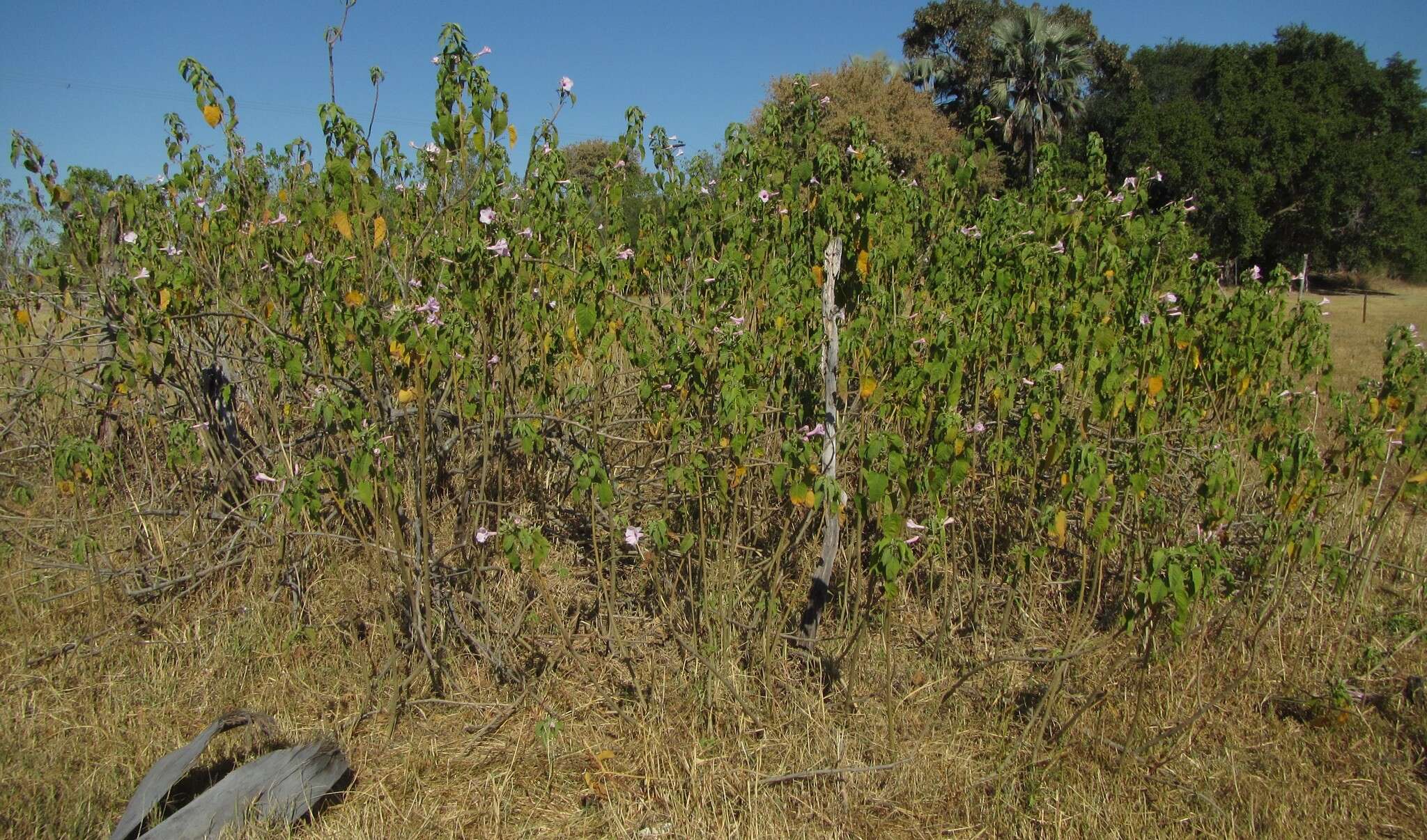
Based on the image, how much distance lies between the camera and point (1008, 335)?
3447 millimetres

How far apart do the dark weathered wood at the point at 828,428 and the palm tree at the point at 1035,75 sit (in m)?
23.4

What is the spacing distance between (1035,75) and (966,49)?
13.7 ft

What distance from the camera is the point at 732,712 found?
9.16 feet

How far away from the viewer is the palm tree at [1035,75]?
24.7m

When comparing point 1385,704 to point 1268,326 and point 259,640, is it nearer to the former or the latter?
point 1268,326

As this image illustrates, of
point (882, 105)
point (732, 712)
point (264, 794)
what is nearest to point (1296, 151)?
point (882, 105)

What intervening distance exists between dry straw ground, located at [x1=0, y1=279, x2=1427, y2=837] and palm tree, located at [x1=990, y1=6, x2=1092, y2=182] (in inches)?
923

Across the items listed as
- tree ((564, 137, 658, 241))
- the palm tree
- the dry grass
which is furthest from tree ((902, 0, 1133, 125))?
tree ((564, 137, 658, 241))

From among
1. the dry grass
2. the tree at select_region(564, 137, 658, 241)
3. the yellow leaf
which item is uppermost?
the tree at select_region(564, 137, 658, 241)

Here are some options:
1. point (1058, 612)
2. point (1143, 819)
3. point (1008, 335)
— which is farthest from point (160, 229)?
point (1143, 819)

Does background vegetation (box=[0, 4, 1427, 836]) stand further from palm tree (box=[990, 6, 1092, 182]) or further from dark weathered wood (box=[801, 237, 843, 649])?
palm tree (box=[990, 6, 1092, 182])

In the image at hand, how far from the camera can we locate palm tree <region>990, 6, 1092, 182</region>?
2470cm

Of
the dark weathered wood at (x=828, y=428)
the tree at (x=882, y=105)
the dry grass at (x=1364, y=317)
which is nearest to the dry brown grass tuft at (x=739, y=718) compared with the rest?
the dark weathered wood at (x=828, y=428)

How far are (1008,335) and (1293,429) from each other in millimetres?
960
